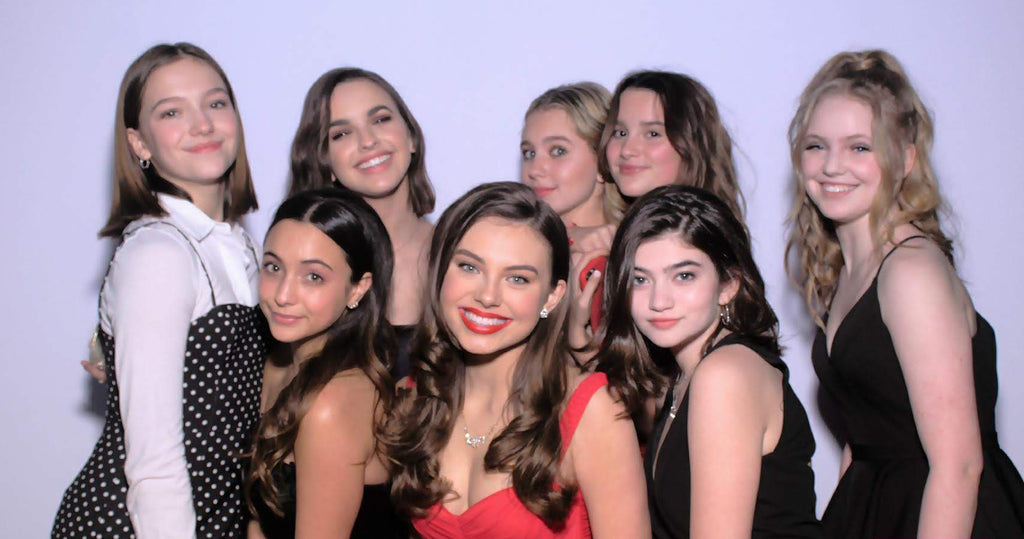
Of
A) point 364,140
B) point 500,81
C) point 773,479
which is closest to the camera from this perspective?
point 773,479

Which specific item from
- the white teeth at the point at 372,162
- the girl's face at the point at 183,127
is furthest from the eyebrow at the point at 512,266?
the white teeth at the point at 372,162

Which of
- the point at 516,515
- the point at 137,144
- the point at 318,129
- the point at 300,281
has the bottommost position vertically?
the point at 516,515

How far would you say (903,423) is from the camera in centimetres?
247

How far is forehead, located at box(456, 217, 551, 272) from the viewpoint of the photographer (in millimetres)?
2303

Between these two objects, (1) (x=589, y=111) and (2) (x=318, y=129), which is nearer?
(2) (x=318, y=129)

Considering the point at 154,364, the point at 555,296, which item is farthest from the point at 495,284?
the point at 154,364

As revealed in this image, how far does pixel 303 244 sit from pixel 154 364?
0.49 meters

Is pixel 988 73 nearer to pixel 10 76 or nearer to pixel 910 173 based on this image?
pixel 910 173

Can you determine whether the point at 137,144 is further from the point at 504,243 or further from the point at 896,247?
the point at 896,247

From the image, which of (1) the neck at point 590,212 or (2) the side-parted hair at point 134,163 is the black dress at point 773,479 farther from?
(2) the side-parted hair at point 134,163

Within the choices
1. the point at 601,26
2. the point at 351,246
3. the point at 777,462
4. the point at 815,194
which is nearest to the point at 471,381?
the point at 351,246

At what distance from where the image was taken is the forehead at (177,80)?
2.60m

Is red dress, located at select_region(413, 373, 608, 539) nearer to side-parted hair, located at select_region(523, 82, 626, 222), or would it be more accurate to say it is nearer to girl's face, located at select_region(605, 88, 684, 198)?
girl's face, located at select_region(605, 88, 684, 198)

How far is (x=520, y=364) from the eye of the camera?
2.39 meters
